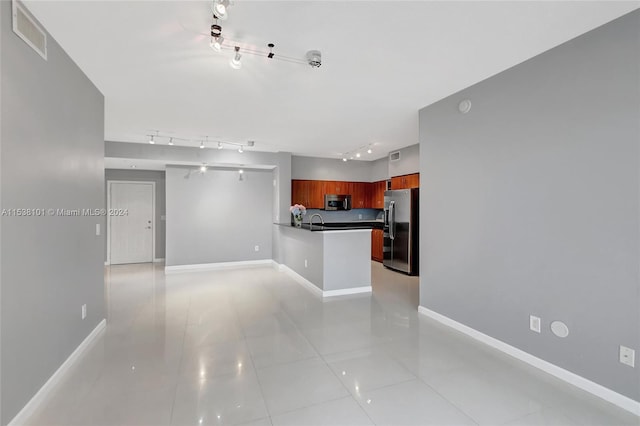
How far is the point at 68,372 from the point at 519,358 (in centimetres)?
388

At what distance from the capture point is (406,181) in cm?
624

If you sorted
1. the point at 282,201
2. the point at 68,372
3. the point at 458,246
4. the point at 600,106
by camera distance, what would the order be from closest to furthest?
the point at 600,106 < the point at 68,372 < the point at 458,246 < the point at 282,201

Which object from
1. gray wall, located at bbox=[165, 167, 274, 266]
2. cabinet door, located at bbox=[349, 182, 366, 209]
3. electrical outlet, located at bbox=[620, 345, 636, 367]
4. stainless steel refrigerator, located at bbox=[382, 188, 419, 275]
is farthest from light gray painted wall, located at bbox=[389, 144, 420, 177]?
electrical outlet, located at bbox=[620, 345, 636, 367]

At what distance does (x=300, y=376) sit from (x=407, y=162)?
16.4ft

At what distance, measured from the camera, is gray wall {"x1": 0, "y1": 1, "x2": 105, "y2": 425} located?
1.71 m

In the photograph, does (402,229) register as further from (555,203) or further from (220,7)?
(220,7)

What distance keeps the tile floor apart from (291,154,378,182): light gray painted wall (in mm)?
4157

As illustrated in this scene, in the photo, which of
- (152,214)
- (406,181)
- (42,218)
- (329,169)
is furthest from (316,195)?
(42,218)

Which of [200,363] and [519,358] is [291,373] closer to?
[200,363]

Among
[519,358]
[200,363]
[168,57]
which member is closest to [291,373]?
[200,363]

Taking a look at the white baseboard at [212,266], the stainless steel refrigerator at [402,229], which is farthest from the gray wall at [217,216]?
the stainless steel refrigerator at [402,229]

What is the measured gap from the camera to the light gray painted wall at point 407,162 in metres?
5.96

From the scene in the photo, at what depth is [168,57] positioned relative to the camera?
246cm

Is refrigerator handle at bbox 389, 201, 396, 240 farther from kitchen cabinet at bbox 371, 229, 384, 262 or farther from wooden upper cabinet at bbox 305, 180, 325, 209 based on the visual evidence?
wooden upper cabinet at bbox 305, 180, 325, 209
